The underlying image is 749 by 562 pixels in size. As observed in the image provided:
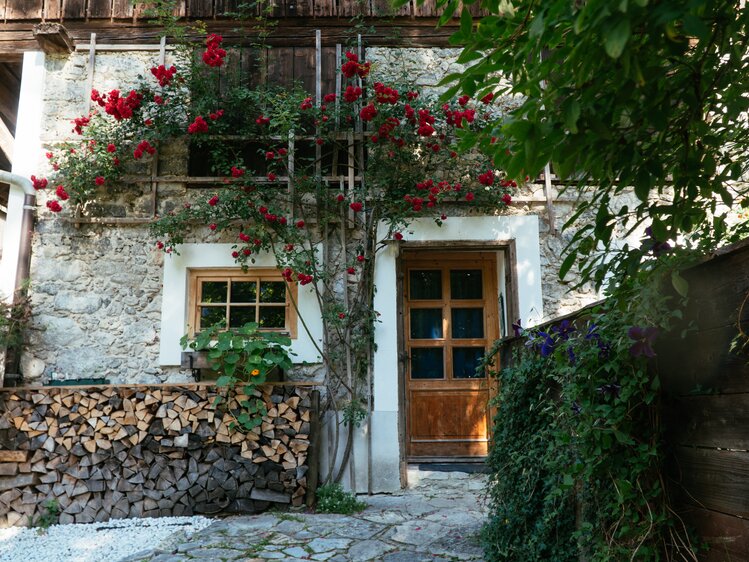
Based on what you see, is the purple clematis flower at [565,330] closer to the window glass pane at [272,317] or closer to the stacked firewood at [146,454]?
the stacked firewood at [146,454]

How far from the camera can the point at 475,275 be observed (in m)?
6.05

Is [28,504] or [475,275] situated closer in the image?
[28,504]

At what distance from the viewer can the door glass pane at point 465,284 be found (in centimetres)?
602

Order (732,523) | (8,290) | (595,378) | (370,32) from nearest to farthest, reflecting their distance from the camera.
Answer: (732,523), (595,378), (8,290), (370,32)

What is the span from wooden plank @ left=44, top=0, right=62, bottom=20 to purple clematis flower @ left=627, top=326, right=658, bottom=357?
6133 millimetres

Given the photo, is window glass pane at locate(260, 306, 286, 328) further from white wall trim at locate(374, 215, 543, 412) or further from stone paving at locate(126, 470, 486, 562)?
stone paving at locate(126, 470, 486, 562)

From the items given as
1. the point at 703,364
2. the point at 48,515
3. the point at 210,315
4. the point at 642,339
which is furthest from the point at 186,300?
the point at 703,364

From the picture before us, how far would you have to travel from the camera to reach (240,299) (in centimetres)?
540

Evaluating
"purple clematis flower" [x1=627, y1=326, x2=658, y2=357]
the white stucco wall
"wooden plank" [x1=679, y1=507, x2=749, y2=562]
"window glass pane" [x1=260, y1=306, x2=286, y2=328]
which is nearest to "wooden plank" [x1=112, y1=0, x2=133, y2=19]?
"window glass pane" [x1=260, y1=306, x2=286, y2=328]

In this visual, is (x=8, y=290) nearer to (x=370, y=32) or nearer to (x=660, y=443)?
(x=370, y=32)

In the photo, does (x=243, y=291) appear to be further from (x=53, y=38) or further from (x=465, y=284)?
(x=53, y=38)

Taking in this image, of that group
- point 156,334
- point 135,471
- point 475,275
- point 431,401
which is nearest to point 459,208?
point 475,275

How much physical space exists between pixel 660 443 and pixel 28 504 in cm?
446

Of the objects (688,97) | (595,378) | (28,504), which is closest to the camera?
(688,97)
